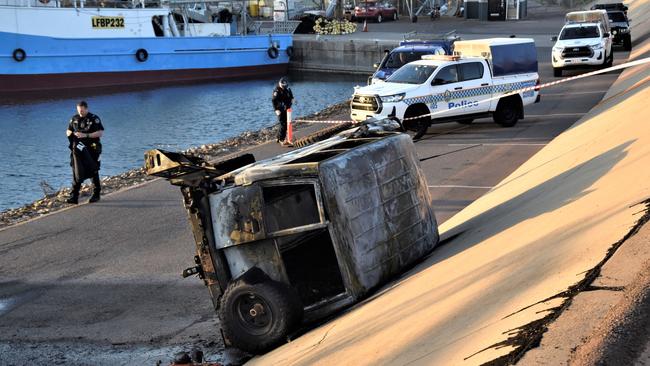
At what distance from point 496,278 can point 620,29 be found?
3631 centimetres

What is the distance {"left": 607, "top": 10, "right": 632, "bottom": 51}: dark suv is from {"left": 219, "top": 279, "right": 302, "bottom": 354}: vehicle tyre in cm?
3632

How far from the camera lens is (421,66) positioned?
2130 centimetres

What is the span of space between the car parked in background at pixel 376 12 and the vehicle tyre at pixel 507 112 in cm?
4869

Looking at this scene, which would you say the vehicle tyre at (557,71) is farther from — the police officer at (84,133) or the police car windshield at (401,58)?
the police officer at (84,133)

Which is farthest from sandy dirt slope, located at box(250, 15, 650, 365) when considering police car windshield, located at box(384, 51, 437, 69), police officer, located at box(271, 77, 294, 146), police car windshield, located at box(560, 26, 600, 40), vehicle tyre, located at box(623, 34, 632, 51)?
vehicle tyre, located at box(623, 34, 632, 51)

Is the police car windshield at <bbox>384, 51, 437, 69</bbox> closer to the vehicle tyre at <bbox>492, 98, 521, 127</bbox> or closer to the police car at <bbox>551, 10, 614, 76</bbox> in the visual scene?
the vehicle tyre at <bbox>492, 98, 521, 127</bbox>

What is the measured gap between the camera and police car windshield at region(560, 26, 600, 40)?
3381cm

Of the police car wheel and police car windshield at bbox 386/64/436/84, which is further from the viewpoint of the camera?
the police car wheel

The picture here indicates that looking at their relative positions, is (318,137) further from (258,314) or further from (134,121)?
(134,121)

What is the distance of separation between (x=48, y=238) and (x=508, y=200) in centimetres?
690

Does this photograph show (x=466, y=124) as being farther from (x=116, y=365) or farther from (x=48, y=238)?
(x=116, y=365)

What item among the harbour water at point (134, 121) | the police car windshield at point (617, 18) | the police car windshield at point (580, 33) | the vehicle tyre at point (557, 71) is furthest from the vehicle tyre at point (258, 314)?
the police car windshield at point (617, 18)

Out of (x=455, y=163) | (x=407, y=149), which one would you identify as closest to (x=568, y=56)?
(x=455, y=163)

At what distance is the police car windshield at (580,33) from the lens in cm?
3381
